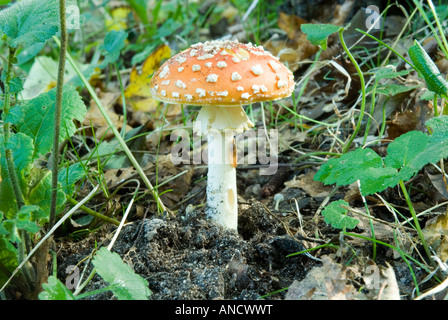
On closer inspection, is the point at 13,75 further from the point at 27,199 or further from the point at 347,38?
the point at 347,38

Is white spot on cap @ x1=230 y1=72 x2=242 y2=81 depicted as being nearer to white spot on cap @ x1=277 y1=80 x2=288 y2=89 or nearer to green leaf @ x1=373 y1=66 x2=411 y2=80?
white spot on cap @ x1=277 y1=80 x2=288 y2=89

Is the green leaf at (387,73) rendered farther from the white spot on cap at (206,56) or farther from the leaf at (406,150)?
the white spot on cap at (206,56)

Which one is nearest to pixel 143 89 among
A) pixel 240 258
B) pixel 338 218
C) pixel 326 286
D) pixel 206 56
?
pixel 206 56

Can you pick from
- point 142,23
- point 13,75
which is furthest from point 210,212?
point 142,23

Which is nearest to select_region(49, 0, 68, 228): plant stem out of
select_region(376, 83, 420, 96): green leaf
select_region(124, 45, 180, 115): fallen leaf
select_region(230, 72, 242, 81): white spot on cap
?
select_region(230, 72, 242, 81): white spot on cap

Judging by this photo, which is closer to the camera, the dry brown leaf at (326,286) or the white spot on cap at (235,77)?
the dry brown leaf at (326,286)

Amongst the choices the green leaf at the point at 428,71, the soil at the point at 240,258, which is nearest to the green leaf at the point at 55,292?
the soil at the point at 240,258
